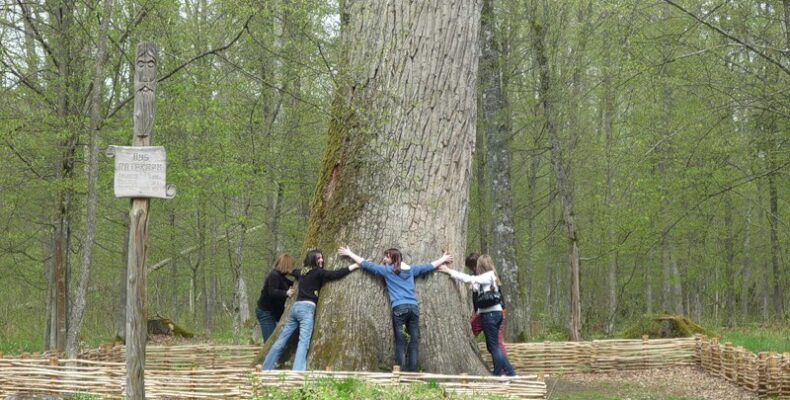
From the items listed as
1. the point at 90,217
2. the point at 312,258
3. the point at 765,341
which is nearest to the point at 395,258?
the point at 312,258

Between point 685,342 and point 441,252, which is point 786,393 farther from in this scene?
point 441,252

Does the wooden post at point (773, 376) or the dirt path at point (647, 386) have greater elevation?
the wooden post at point (773, 376)

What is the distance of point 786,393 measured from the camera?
9781 mm

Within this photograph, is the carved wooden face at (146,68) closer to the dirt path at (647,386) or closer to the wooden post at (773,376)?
the dirt path at (647,386)

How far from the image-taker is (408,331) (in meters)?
8.08

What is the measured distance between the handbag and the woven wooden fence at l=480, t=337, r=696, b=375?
8.29ft

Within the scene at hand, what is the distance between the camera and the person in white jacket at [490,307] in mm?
9398

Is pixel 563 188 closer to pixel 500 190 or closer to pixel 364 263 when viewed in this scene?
pixel 500 190

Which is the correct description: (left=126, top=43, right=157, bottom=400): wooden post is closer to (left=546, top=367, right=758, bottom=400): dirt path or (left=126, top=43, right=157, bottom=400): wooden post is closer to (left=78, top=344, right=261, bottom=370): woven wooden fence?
(left=78, top=344, right=261, bottom=370): woven wooden fence

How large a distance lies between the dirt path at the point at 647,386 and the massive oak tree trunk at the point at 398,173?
6.97ft

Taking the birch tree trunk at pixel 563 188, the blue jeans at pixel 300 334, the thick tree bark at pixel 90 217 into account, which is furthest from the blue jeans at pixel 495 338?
the birch tree trunk at pixel 563 188

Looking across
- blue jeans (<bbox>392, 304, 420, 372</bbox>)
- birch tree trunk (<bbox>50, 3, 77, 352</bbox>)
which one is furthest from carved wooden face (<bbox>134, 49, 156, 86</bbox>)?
birch tree trunk (<bbox>50, 3, 77, 352</bbox>)

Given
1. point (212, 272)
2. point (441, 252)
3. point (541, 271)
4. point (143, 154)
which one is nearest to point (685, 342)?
point (441, 252)

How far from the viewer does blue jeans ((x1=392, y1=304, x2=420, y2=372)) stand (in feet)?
26.2
